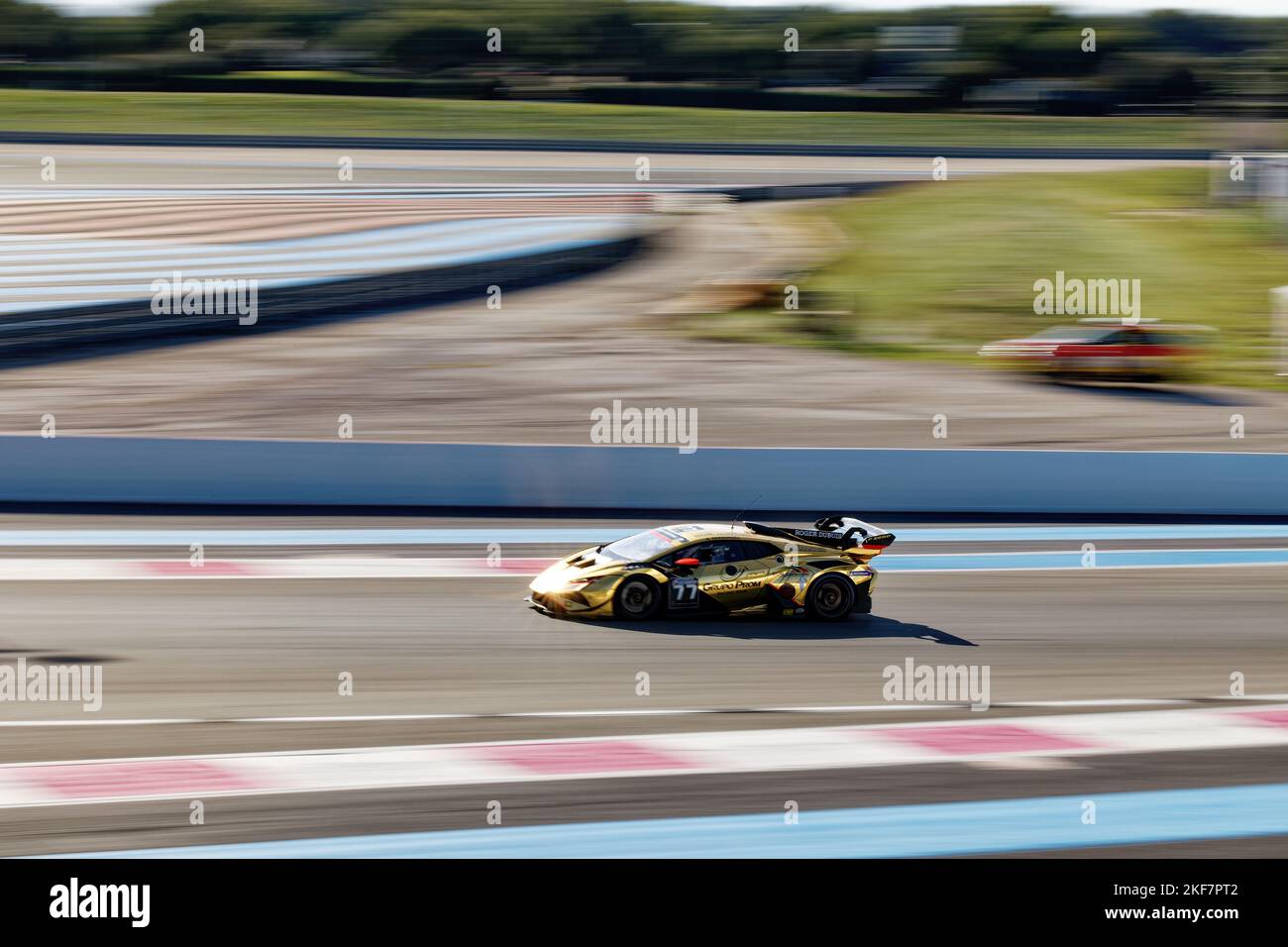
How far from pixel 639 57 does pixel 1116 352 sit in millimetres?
33087

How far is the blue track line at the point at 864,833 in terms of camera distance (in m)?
6.44

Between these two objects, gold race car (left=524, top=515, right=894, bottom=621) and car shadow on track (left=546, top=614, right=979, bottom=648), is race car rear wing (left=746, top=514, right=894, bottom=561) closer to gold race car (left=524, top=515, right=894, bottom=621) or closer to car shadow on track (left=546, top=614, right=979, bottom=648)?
gold race car (left=524, top=515, right=894, bottom=621)

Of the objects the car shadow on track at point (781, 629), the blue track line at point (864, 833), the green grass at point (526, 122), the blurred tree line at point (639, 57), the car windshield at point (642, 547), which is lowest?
the blue track line at point (864, 833)

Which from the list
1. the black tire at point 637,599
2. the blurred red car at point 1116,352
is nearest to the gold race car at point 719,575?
the black tire at point 637,599

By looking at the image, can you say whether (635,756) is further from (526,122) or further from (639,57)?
(639,57)

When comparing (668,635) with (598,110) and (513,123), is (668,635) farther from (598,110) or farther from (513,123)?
(598,110)

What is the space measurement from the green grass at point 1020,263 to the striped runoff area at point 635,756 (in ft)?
46.9

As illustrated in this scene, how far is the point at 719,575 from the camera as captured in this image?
10.1 metres

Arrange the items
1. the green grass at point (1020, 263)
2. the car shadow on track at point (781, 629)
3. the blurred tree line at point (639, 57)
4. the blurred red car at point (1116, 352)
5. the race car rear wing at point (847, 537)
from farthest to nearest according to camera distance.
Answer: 1. the blurred tree line at point (639, 57)
2. the green grass at point (1020, 263)
3. the blurred red car at point (1116, 352)
4. the race car rear wing at point (847, 537)
5. the car shadow on track at point (781, 629)

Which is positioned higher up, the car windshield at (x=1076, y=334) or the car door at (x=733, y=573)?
the car windshield at (x=1076, y=334)

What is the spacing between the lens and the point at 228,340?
20.7m

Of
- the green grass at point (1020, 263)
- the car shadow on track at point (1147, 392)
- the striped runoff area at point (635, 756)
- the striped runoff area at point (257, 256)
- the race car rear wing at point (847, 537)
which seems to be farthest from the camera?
the striped runoff area at point (257, 256)

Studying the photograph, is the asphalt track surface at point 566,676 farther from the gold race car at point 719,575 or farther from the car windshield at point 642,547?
the car windshield at point 642,547

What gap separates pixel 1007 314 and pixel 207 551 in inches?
657
